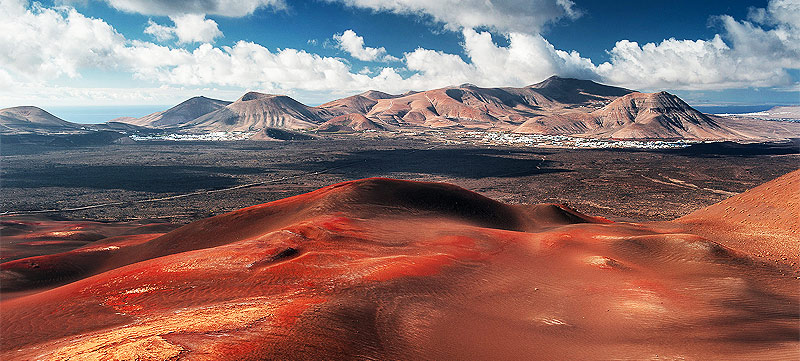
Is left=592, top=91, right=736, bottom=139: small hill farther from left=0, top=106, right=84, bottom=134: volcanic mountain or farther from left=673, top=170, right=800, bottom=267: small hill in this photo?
left=0, top=106, right=84, bottom=134: volcanic mountain

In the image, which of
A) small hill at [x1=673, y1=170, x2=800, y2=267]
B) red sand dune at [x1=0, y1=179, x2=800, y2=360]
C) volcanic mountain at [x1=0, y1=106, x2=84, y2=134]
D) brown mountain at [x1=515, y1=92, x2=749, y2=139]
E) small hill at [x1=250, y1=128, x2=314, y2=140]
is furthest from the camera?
volcanic mountain at [x1=0, y1=106, x2=84, y2=134]

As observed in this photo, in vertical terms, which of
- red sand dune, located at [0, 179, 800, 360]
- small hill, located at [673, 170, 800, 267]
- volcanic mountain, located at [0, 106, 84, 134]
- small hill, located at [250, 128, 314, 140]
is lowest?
red sand dune, located at [0, 179, 800, 360]

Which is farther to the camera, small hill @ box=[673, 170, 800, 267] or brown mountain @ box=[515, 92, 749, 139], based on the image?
brown mountain @ box=[515, 92, 749, 139]

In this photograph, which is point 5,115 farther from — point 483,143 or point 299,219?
point 299,219

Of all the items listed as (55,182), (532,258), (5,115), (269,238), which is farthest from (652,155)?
(5,115)

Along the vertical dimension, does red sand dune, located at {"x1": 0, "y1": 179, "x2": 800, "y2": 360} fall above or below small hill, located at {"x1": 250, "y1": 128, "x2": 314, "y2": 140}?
below

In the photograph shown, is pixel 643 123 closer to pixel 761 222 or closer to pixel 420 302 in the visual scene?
pixel 761 222

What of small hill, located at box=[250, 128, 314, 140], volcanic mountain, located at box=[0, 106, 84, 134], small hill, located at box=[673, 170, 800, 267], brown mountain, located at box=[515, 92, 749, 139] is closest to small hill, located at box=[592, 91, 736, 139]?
brown mountain, located at box=[515, 92, 749, 139]
